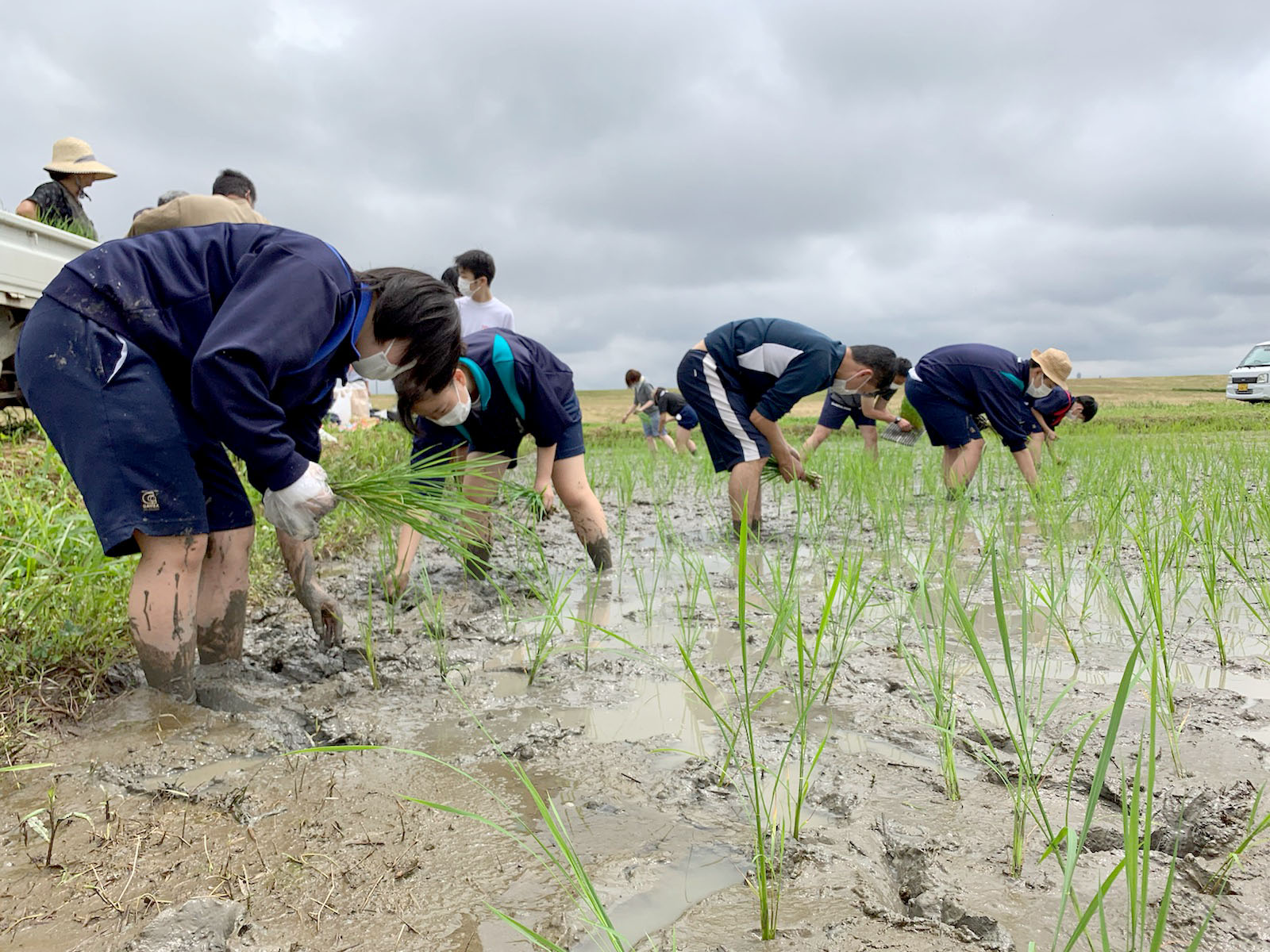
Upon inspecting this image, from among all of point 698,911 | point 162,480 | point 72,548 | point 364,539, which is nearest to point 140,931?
point 698,911

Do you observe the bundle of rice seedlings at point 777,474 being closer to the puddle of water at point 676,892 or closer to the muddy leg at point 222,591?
the muddy leg at point 222,591

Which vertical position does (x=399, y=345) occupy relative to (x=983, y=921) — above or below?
above

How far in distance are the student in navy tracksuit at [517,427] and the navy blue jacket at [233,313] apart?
1145 millimetres

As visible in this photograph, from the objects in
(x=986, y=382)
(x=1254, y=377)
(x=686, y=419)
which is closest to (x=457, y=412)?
(x=986, y=382)

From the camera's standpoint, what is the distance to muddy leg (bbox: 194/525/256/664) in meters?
2.05

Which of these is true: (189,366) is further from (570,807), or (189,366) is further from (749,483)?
(749,483)

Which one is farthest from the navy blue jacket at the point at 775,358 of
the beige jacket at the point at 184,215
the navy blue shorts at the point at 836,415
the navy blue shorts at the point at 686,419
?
the navy blue shorts at the point at 686,419

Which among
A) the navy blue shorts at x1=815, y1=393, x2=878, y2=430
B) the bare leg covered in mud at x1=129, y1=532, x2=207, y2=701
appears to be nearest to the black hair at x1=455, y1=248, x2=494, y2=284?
the bare leg covered in mud at x1=129, y1=532, x2=207, y2=701

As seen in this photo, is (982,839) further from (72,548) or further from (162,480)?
(72,548)

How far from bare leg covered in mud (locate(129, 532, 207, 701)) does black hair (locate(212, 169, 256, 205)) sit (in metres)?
2.83

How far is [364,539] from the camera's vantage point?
419 cm

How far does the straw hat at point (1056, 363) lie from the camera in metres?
5.47

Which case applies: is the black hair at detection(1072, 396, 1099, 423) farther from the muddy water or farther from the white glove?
the white glove

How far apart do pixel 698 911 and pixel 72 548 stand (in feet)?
7.61
